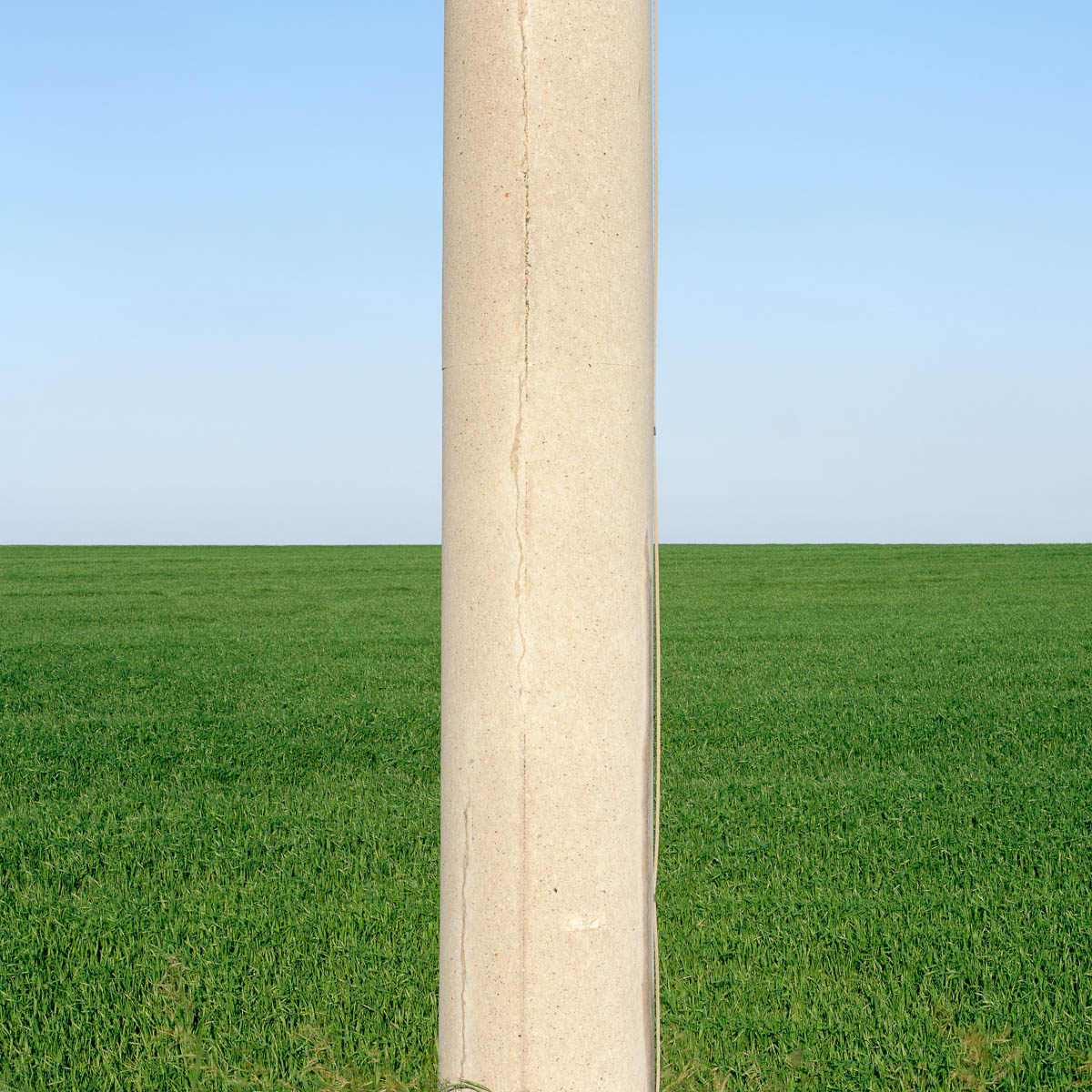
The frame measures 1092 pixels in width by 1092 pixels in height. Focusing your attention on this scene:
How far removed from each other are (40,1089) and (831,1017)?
2531mm

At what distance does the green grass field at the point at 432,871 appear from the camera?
11.8 ft

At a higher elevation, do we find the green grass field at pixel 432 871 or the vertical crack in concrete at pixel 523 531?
the vertical crack in concrete at pixel 523 531

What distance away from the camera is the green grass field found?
3.59 meters

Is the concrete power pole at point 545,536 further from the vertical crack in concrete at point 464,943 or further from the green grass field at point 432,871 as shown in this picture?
the green grass field at point 432,871

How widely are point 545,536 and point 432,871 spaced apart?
329cm

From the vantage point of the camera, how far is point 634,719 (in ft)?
8.07

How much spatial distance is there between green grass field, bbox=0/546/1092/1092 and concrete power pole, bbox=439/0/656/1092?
1.10 meters

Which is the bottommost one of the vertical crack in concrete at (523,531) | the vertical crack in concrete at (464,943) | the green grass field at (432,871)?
the green grass field at (432,871)

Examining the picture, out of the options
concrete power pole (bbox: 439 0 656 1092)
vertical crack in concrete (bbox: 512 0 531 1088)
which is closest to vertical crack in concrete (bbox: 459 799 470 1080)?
concrete power pole (bbox: 439 0 656 1092)

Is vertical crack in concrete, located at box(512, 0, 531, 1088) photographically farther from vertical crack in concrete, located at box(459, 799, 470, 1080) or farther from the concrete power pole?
vertical crack in concrete, located at box(459, 799, 470, 1080)

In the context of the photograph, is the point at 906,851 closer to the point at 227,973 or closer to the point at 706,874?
the point at 706,874

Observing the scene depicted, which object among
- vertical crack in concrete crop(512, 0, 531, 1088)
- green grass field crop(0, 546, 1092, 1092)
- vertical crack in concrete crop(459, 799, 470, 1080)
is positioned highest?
vertical crack in concrete crop(512, 0, 531, 1088)

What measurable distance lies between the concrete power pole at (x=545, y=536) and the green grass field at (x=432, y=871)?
3.60 feet

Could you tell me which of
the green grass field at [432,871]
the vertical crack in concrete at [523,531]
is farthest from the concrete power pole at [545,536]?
the green grass field at [432,871]
